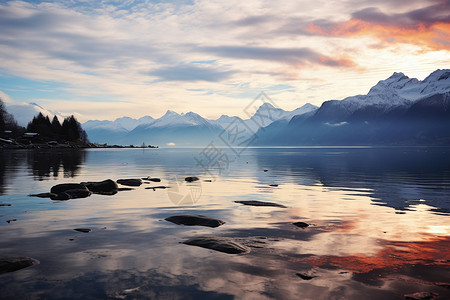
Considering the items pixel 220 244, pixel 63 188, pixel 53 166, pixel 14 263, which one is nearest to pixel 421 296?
pixel 220 244

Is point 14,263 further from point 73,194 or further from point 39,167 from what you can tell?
point 39,167

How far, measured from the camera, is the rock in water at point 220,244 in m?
14.0

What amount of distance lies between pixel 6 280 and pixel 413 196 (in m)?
31.0

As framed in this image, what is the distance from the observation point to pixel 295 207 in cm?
2511

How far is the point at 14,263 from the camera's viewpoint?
11750 millimetres

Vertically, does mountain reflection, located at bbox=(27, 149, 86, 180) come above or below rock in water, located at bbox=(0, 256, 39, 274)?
below

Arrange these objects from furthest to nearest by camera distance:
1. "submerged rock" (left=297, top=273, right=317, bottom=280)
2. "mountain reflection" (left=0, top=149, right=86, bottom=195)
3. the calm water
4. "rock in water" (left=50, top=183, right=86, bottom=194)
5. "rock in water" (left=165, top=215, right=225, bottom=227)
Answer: "mountain reflection" (left=0, top=149, right=86, bottom=195) < "rock in water" (left=50, top=183, right=86, bottom=194) < "rock in water" (left=165, top=215, right=225, bottom=227) < "submerged rock" (left=297, top=273, right=317, bottom=280) < the calm water

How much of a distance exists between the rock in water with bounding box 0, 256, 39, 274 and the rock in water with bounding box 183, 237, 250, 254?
5.96 metres

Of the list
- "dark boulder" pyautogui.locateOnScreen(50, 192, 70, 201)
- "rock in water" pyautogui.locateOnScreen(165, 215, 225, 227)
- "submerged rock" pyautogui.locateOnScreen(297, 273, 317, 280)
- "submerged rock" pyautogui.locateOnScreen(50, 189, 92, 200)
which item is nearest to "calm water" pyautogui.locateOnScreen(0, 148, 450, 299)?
"submerged rock" pyautogui.locateOnScreen(297, 273, 317, 280)

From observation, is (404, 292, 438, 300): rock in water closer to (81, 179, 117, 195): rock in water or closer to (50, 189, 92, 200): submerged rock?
(50, 189, 92, 200): submerged rock

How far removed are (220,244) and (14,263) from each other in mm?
7459

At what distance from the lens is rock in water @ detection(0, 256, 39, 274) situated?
37.7 feet

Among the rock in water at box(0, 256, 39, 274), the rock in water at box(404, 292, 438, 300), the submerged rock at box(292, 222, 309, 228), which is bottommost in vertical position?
the submerged rock at box(292, 222, 309, 228)

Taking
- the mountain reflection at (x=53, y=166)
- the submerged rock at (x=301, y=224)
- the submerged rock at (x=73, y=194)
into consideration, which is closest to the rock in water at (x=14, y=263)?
the submerged rock at (x=301, y=224)
